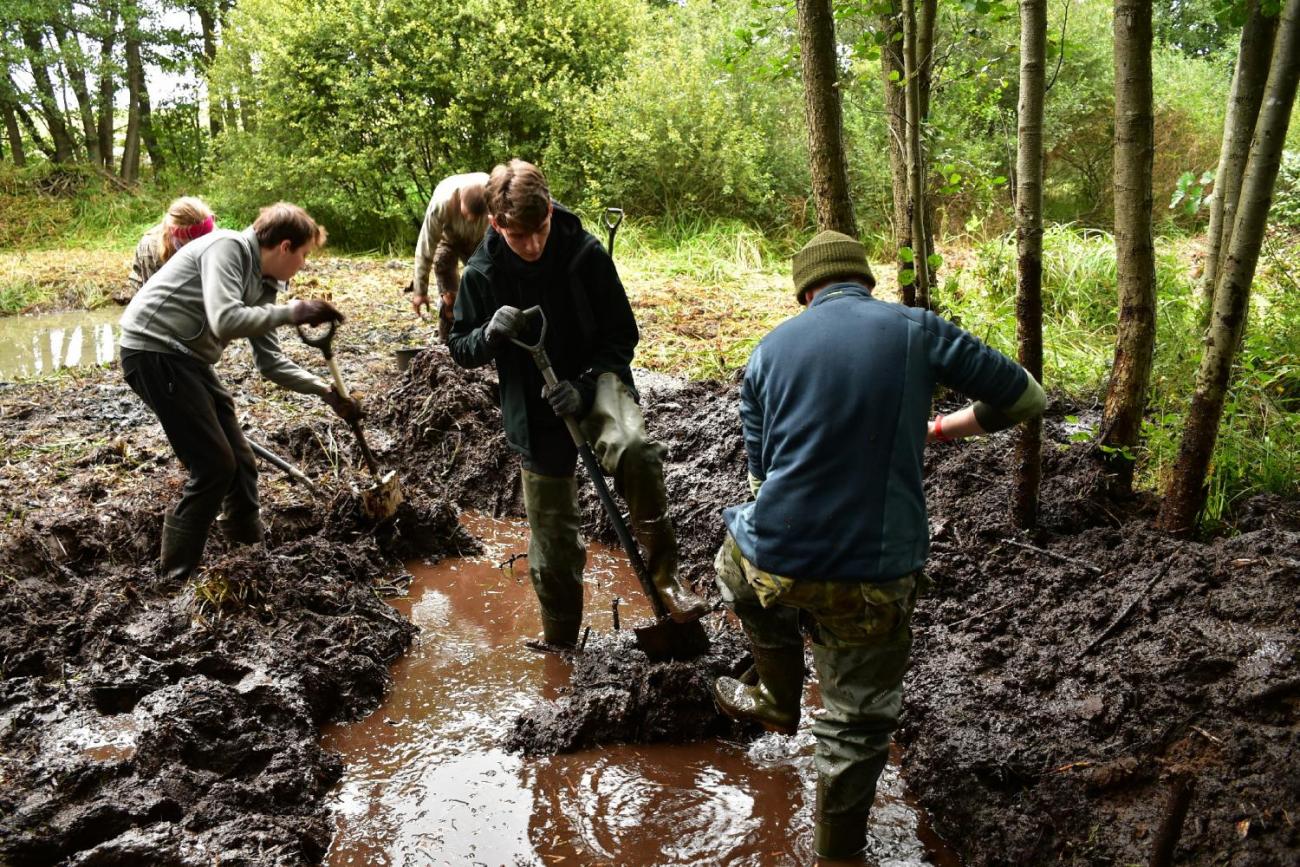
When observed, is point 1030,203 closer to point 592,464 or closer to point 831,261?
point 831,261

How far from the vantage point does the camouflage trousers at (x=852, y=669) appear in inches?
101

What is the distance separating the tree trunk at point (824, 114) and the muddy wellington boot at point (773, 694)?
6.70 ft

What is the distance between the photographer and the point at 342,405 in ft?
16.0

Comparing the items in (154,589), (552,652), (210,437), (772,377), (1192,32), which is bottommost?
(552,652)

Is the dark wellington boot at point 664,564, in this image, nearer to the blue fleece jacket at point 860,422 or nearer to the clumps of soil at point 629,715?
the clumps of soil at point 629,715

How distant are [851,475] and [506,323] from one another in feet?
5.34

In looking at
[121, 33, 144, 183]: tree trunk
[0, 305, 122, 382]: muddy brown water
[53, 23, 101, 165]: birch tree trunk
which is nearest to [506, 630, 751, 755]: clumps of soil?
[0, 305, 122, 382]: muddy brown water

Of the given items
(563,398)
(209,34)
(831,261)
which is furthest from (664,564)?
(209,34)

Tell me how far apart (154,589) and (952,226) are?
10.3 metres

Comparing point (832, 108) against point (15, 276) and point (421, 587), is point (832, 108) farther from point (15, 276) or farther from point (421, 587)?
point (15, 276)

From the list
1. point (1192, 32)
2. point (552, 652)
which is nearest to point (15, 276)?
point (552, 652)

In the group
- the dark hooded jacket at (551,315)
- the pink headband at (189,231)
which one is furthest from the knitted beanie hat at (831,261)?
the pink headband at (189,231)

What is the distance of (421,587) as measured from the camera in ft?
16.9

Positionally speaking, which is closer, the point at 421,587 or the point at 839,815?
the point at 839,815
